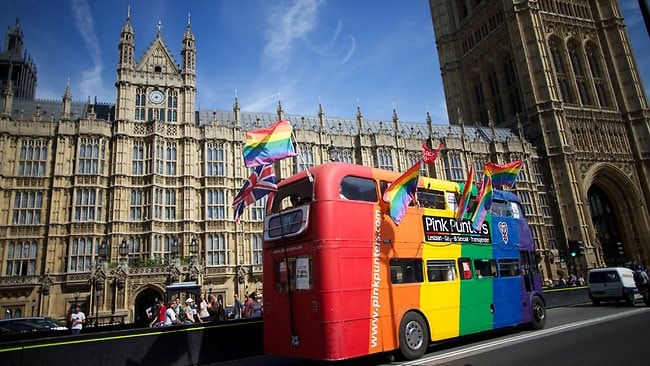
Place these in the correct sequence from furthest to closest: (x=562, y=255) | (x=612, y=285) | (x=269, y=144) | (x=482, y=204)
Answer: (x=562, y=255) < (x=612, y=285) < (x=482, y=204) < (x=269, y=144)

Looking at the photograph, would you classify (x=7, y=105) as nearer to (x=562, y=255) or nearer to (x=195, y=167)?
(x=195, y=167)

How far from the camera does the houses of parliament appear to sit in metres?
29.8

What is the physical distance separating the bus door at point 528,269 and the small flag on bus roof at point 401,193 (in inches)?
262

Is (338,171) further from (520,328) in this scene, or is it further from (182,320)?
(182,320)

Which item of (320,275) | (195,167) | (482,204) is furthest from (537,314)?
(195,167)

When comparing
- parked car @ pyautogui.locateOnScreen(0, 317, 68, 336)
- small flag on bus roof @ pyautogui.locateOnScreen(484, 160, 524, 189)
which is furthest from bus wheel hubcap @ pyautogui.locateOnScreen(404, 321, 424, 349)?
parked car @ pyautogui.locateOnScreen(0, 317, 68, 336)

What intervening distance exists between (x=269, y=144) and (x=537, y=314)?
11.9 m

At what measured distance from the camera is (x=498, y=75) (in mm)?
62844

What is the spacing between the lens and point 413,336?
10.8 m

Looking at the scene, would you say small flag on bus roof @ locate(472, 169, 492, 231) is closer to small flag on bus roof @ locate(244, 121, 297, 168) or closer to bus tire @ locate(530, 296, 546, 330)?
bus tire @ locate(530, 296, 546, 330)

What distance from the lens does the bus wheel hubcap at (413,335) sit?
418 inches

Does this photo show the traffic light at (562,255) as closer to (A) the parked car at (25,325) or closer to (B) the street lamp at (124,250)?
(B) the street lamp at (124,250)

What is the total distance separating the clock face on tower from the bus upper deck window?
30.5 meters

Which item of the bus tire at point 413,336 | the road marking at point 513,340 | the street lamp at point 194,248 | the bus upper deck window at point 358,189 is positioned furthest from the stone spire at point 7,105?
the road marking at point 513,340
